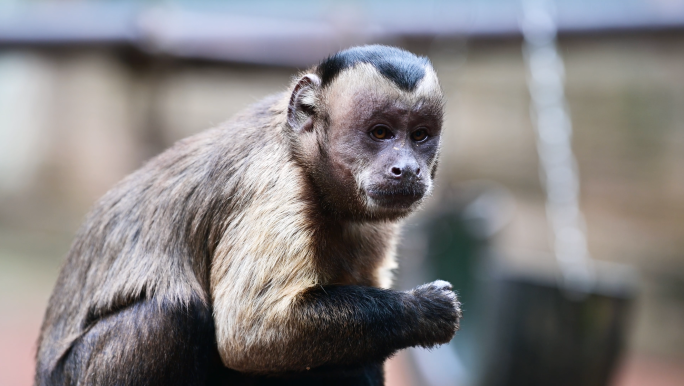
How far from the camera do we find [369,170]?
450 centimetres

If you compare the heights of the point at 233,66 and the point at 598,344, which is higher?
the point at 233,66

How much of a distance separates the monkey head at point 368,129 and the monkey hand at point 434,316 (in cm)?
63

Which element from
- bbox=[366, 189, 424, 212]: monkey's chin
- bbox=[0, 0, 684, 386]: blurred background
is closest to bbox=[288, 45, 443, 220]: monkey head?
bbox=[366, 189, 424, 212]: monkey's chin

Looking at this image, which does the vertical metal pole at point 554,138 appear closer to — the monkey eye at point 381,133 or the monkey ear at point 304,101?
the monkey eye at point 381,133

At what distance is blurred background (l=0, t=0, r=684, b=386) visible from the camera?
884 centimetres

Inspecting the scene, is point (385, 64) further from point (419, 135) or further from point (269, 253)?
point (269, 253)

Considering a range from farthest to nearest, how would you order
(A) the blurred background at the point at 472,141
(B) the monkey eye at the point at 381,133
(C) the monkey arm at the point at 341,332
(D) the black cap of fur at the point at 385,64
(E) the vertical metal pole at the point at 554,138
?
(E) the vertical metal pole at the point at 554,138 < (A) the blurred background at the point at 472,141 < (B) the monkey eye at the point at 381,133 < (D) the black cap of fur at the point at 385,64 < (C) the monkey arm at the point at 341,332

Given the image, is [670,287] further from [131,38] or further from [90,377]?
[90,377]

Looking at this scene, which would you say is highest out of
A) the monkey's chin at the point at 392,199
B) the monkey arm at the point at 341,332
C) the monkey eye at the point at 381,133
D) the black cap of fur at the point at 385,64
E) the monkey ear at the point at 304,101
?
the black cap of fur at the point at 385,64

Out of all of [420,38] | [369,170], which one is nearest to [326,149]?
[369,170]

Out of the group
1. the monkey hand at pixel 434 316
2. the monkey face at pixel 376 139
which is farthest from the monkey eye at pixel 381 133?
the monkey hand at pixel 434 316

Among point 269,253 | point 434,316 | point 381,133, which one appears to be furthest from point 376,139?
point 434,316

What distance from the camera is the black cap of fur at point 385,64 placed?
4418 mm

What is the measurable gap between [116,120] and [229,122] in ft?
28.2
